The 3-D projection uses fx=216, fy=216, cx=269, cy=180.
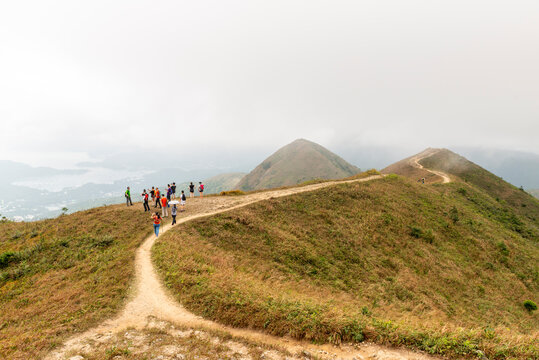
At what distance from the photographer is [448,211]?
1571 inches

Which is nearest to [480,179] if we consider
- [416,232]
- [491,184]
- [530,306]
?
[491,184]

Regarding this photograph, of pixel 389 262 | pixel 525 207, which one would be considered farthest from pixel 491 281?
pixel 525 207

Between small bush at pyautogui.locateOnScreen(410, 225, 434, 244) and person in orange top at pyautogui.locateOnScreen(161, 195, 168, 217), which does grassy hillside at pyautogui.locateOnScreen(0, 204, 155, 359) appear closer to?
person in orange top at pyautogui.locateOnScreen(161, 195, 168, 217)

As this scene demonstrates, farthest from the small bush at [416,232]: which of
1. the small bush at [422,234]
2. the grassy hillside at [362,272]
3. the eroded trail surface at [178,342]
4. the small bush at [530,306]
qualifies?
the eroded trail surface at [178,342]

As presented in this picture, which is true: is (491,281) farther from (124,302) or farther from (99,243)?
(99,243)

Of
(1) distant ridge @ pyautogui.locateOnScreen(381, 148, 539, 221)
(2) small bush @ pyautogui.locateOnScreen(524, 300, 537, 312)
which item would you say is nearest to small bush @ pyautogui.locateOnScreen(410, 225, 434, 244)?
(2) small bush @ pyautogui.locateOnScreen(524, 300, 537, 312)

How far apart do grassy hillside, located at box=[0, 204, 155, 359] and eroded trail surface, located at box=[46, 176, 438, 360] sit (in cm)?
120

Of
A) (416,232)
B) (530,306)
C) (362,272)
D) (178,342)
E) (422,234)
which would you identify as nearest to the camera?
(178,342)

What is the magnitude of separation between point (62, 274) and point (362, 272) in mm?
26398

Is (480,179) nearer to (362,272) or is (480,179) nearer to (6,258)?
(362,272)

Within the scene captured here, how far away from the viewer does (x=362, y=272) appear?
22.0 meters

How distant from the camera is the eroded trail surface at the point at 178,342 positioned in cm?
881

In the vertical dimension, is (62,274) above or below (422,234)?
above

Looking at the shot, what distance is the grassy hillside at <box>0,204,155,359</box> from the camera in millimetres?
10828
